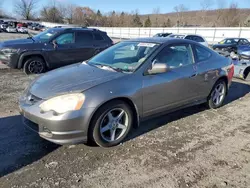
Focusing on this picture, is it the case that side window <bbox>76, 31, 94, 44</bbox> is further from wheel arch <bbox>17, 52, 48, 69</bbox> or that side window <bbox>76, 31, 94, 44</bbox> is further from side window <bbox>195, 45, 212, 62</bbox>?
side window <bbox>195, 45, 212, 62</bbox>

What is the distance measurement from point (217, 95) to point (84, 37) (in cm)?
556

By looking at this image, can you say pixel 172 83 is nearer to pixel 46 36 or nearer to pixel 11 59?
pixel 11 59

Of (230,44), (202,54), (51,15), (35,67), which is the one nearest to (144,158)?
(202,54)

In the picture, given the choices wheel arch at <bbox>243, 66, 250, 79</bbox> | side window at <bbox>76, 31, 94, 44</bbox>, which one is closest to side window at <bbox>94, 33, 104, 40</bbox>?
side window at <bbox>76, 31, 94, 44</bbox>

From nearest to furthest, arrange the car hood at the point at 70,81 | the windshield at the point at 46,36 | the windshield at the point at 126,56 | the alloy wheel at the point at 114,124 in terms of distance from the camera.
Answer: the car hood at the point at 70,81
the alloy wheel at the point at 114,124
the windshield at the point at 126,56
the windshield at the point at 46,36

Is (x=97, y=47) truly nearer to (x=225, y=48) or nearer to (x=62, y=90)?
(x=62, y=90)

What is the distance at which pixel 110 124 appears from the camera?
3.50m

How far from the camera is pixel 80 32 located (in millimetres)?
8938

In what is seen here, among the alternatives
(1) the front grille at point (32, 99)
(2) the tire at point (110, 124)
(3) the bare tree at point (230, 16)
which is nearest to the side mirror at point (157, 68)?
(2) the tire at point (110, 124)

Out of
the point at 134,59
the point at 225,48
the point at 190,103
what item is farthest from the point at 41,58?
the point at 225,48

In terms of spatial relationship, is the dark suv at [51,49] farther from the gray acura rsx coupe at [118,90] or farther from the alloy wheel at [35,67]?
the gray acura rsx coupe at [118,90]

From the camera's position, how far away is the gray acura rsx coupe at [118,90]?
310cm

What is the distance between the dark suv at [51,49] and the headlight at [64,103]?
5.27 metres

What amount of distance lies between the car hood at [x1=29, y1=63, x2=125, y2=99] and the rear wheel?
432 centimetres
